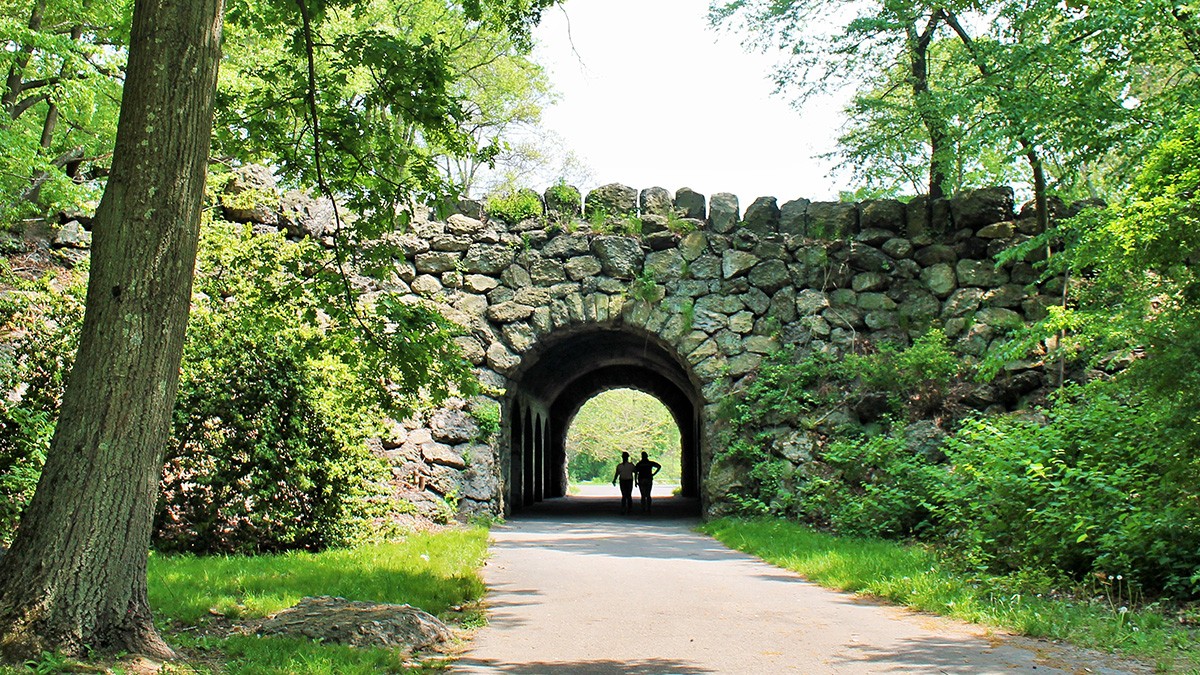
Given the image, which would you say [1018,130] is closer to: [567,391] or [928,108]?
[928,108]

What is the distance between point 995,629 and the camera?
5.93m

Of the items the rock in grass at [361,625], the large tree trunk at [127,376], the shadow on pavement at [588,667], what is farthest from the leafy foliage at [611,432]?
the large tree trunk at [127,376]

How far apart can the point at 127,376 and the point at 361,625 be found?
193 cm

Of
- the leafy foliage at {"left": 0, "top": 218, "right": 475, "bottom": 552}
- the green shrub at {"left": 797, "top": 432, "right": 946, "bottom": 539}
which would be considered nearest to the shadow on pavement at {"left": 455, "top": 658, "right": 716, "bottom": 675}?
the leafy foliage at {"left": 0, "top": 218, "right": 475, "bottom": 552}

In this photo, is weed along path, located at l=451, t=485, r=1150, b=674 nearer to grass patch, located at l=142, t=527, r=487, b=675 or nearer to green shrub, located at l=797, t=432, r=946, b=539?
grass patch, located at l=142, t=527, r=487, b=675

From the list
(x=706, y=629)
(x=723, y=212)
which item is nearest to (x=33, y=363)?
(x=706, y=629)

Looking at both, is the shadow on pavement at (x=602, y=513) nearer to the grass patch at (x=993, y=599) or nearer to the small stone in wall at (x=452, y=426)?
the small stone in wall at (x=452, y=426)

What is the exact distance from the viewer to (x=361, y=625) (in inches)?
211

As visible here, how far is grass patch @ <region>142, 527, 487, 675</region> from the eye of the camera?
4.75 metres

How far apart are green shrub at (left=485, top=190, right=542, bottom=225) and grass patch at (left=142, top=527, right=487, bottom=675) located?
6.64m

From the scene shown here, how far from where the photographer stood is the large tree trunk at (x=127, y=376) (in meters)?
4.29

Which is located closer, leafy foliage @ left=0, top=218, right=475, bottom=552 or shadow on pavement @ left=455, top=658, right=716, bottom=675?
shadow on pavement @ left=455, top=658, right=716, bottom=675

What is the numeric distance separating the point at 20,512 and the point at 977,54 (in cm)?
1185

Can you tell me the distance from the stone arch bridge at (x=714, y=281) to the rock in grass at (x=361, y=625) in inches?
327
